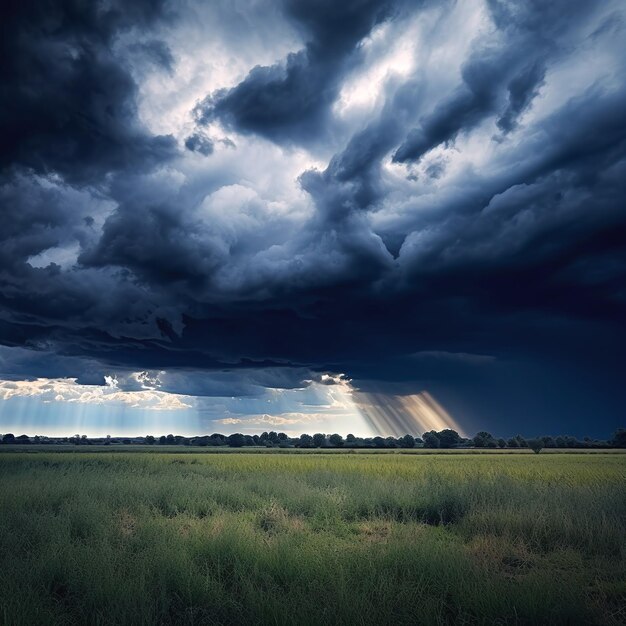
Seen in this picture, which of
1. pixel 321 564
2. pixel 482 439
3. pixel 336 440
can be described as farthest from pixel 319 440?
pixel 321 564

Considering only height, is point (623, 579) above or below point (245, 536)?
below

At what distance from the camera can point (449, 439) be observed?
13075 cm

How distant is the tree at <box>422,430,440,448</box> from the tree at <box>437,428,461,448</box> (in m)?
1.16

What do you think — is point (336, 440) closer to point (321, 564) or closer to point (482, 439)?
point (482, 439)

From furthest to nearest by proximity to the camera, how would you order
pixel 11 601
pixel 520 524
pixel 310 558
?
pixel 520 524 → pixel 310 558 → pixel 11 601

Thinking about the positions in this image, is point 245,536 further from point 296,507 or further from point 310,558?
Result: point 296,507

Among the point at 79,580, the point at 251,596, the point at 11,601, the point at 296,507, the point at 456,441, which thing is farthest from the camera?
the point at 456,441

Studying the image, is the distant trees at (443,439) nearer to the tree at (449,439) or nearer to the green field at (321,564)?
the tree at (449,439)

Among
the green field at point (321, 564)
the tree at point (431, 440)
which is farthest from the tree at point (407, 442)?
the green field at point (321, 564)

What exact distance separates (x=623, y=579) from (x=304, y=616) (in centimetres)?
615

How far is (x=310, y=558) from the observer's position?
7.73m

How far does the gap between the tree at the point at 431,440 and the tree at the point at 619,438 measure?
4581 centimetres

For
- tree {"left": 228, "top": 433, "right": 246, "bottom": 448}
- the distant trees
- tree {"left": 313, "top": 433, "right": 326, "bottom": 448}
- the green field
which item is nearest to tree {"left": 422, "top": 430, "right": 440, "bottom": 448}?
the distant trees

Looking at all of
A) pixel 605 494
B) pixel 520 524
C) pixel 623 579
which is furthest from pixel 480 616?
pixel 605 494
